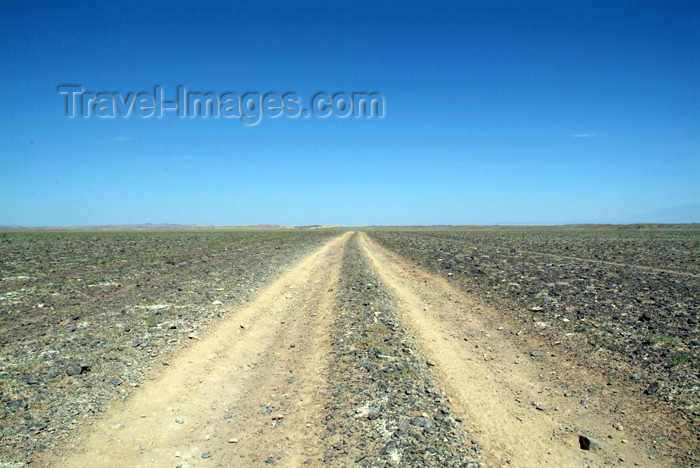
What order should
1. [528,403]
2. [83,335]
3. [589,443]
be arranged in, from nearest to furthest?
[589,443] < [528,403] < [83,335]

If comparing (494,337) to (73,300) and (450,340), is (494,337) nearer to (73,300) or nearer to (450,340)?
(450,340)

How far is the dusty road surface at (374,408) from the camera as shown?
175 inches

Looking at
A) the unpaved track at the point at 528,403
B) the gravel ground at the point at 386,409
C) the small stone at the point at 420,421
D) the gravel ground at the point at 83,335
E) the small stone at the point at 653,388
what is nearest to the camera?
the gravel ground at the point at 386,409

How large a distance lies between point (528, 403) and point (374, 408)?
7.24 ft

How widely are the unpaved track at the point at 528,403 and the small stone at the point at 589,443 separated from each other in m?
0.06

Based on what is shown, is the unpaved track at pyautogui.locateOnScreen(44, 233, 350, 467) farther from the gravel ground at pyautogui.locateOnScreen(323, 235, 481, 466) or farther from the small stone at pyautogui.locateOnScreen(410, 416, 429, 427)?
the small stone at pyautogui.locateOnScreen(410, 416, 429, 427)

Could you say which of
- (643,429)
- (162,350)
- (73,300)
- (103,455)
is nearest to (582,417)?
(643,429)

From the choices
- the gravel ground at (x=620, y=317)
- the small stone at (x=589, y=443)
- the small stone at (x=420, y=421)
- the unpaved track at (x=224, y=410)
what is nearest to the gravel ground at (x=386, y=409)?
the small stone at (x=420, y=421)

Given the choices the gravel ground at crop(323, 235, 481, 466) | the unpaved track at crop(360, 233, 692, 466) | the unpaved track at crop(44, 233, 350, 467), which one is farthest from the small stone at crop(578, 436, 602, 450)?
the unpaved track at crop(44, 233, 350, 467)

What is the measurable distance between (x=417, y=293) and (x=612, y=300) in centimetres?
586

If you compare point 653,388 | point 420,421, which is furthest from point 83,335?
point 653,388

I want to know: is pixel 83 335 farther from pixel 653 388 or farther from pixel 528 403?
pixel 653 388

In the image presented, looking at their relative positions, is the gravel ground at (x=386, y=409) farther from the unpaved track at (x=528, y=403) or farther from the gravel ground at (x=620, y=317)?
the gravel ground at (x=620, y=317)

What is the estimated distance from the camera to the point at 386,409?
5324mm
